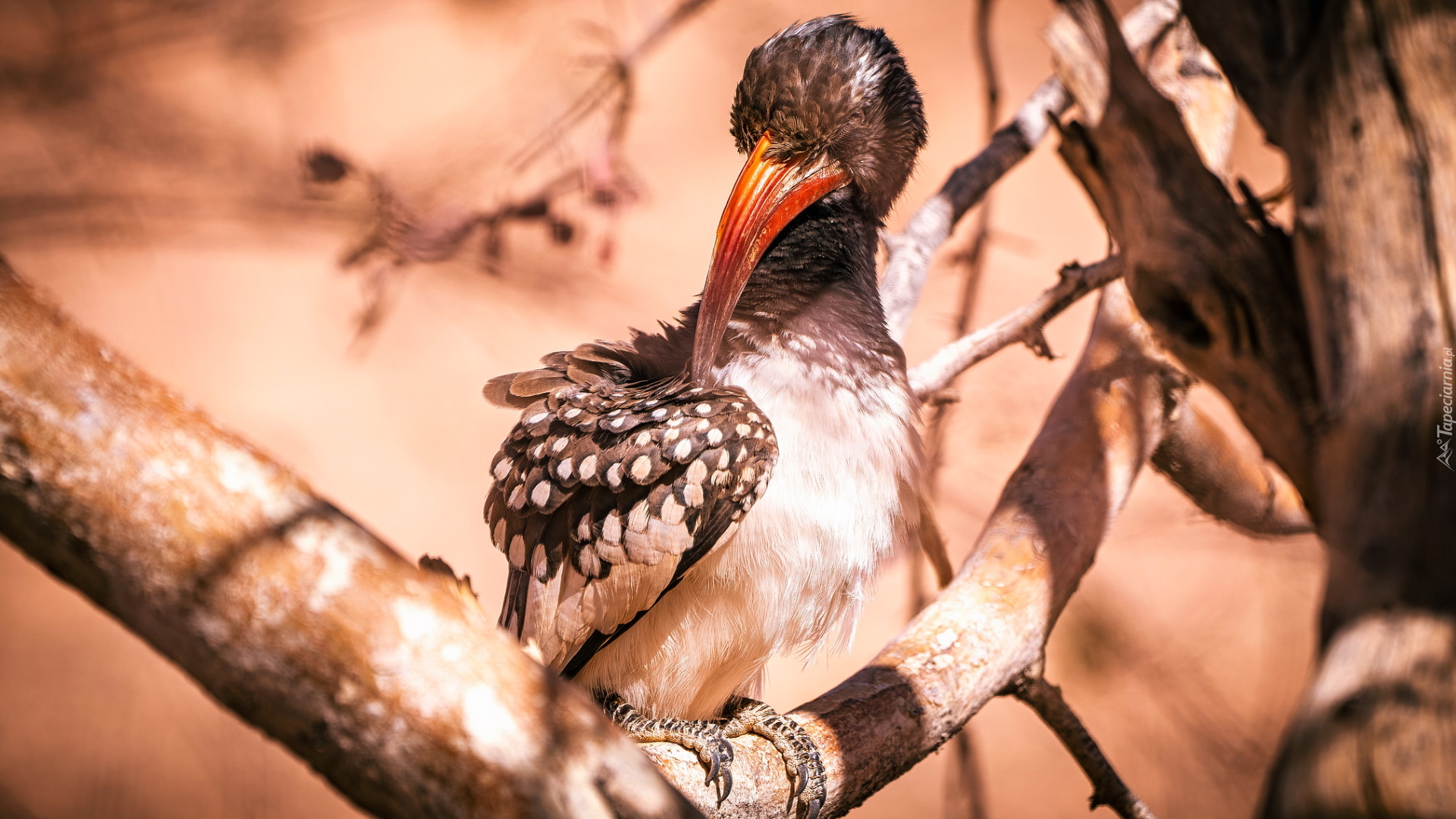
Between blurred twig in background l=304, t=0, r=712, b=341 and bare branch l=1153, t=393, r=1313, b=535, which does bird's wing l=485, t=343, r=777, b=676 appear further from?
bare branch l=1153, t=393, r=1313, b=535

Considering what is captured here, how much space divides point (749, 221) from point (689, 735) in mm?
788

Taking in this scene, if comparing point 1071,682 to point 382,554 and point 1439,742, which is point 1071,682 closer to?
point 1439,742

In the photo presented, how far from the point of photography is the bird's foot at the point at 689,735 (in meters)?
1.26

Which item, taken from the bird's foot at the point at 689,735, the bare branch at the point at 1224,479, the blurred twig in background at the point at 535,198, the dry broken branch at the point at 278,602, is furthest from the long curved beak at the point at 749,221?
the bare branch at the point at 1224,479

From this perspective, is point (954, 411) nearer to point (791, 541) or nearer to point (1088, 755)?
point (1088, 755)

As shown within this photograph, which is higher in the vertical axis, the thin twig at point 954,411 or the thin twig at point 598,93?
the thin twig at point 598,93

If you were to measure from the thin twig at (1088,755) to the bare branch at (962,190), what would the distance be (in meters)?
0.81

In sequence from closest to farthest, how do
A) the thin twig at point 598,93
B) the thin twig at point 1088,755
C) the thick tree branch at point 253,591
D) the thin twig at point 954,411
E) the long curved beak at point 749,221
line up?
1. the thick tree branch at point 253,591
2. the long curved beak at point 749,221
3. the thin twig at point 1088,755
4. the thin twig at point 598,93
5. the thin twig at point 954,411

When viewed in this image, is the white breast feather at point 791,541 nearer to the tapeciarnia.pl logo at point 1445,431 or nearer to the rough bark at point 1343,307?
the rough bark at point 1343,307

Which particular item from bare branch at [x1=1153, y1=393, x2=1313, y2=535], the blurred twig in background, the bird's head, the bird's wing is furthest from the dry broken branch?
bare branch at [x1=1153, y1=393, x2=1313, y2=535]

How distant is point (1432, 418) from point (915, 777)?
284cm

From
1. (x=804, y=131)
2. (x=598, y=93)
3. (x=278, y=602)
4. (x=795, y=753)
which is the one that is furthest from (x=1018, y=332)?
(x=278, y=602)

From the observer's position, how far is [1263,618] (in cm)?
283

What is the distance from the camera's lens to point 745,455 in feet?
4.08
